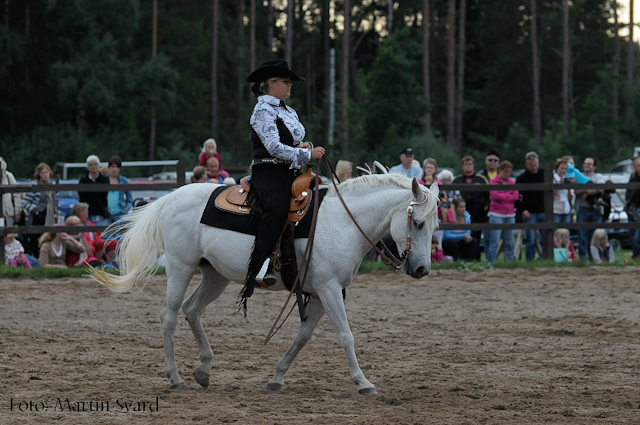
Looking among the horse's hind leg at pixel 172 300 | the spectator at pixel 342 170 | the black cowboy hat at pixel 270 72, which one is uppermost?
the black cowboy hat at pixel 270 72

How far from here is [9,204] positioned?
13023 millimetres

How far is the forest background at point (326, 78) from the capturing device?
3288 cm

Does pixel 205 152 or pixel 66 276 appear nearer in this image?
pixel 66 276

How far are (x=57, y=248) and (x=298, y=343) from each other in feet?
25.8

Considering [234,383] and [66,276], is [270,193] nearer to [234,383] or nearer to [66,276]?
[234,383]

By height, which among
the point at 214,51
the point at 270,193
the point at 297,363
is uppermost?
the point at 214,51

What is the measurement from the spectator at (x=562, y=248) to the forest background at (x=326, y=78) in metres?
13.9

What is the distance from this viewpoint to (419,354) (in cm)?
721

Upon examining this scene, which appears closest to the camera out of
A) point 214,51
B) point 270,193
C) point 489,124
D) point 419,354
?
point 270,193

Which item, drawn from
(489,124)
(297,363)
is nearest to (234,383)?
(297,363)

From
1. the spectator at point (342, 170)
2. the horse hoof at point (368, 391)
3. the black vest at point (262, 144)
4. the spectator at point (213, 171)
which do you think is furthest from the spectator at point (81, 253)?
the horse hoof at point (368, 391)

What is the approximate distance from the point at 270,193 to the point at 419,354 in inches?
90.8

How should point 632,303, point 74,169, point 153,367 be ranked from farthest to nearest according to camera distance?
point 74,169, point 632,303, point 153,367

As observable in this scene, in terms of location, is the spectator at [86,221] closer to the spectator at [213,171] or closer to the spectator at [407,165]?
the spectator at [213,171]
